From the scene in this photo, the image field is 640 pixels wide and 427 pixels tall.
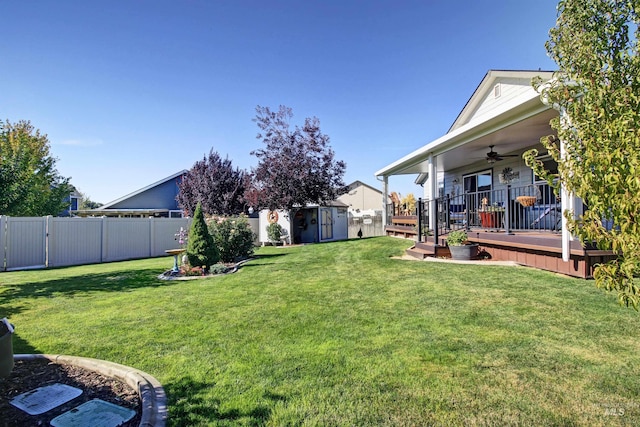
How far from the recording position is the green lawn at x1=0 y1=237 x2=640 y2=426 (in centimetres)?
238

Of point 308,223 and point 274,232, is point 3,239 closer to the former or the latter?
point 274,232

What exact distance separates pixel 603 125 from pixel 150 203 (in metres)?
27.5

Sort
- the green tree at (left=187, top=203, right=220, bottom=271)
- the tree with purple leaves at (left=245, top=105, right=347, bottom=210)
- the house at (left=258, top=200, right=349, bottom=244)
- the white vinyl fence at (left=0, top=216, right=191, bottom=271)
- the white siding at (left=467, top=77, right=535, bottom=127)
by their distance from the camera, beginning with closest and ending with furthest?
the green tree at (left=187, top=203, right=220, bottom=271) → the white siding at (left=467, top=77, right=535, bottom=127) → the white vinyl fence at (left=0, top=216, right=191, bottom=271) → the tree with purple leaves at (left=245, top=105, right=347, bottom=210) → the house at (left=258, top=200, right=349, bottom=244)

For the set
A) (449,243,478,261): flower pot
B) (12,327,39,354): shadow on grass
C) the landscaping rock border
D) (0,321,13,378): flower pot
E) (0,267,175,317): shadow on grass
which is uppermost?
(449,243,478,261): flower pot

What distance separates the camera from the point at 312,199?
1884 cm

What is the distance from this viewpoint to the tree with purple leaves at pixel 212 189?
2419 cm

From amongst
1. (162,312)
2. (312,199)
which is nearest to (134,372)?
(162,312)

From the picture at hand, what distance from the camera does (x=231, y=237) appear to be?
11391mm

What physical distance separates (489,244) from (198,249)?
789 cm

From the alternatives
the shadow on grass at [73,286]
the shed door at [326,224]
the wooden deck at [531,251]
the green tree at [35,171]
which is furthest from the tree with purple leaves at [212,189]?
the wooden deck at [531,251]

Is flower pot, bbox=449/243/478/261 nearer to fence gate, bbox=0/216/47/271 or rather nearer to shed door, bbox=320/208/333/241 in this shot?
shed door, bbox=320/208/333/241

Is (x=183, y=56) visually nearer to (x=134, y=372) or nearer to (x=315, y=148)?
(x=315, y=148)

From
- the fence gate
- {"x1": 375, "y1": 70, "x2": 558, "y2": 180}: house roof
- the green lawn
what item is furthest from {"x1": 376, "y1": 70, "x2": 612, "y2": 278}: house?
the fence gate

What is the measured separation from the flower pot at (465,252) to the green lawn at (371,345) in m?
1.54
